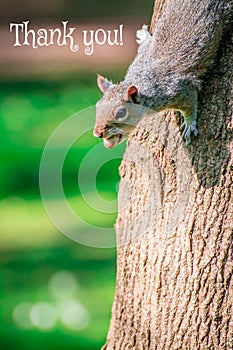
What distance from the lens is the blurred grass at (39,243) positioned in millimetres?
3945

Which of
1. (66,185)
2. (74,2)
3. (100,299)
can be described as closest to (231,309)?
(100,299)

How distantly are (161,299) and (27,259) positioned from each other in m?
2.11

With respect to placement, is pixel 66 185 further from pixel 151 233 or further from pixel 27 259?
pixel 151 233

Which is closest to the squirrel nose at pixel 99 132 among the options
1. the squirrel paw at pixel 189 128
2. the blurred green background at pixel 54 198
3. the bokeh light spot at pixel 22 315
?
the squirrel paw at pixel 189 128

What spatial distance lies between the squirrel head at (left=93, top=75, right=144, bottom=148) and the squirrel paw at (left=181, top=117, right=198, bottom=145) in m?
0.16

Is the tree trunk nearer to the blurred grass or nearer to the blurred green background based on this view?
the blurred grass

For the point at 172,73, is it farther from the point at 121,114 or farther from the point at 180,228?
the point at 180,228

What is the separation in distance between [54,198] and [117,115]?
2.73 metres

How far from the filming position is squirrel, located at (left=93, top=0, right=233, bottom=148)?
2498mm

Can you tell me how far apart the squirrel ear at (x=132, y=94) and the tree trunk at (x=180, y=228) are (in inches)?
4.7

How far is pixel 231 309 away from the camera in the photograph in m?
2.55

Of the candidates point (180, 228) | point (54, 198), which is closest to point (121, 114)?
point (180, 228)

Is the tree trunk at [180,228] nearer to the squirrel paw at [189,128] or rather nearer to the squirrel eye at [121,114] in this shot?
the squirrel paw at [189,128]

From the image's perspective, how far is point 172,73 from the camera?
2596mm
